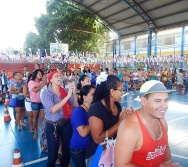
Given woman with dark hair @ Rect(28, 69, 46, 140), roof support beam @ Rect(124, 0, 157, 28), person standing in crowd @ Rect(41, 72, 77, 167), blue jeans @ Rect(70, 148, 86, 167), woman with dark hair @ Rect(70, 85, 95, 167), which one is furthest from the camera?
roof support beam @ Rect(124, 0, 157, 28)

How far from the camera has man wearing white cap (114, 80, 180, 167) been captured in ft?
4.54

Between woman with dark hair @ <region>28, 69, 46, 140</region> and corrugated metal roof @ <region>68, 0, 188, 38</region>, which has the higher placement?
corrugated metal roof @ <region>68, 0, 188, 38</region>

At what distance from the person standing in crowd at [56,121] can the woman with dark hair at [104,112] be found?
2.33 feet

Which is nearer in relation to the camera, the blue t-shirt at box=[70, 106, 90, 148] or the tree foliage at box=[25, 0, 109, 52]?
the blue t-shirt at box=[70, 106, 90, 148]

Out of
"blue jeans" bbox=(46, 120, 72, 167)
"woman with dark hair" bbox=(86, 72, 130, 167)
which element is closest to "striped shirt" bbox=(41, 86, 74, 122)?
"blue jeans" bbox=(46, 120, 72, 167)

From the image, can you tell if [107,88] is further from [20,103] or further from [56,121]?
[20,103]

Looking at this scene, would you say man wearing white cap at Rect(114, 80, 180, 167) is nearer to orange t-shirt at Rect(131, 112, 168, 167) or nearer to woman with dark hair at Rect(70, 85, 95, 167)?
orange t-shirt at Rect(131, 112, 168, 167)

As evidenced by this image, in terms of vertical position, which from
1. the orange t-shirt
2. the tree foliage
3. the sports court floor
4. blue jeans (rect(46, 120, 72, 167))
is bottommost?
the sports court floor

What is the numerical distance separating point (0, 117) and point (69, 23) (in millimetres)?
17179

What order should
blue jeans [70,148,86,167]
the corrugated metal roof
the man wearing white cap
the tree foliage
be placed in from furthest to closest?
the tree foliage
the corrugated metal roof
blue jeans [70,148,86,167]
the man wearing white cap

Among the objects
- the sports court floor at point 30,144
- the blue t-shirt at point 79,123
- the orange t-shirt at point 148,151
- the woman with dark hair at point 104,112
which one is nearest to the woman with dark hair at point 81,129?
the blue t-shirt at point 79,123

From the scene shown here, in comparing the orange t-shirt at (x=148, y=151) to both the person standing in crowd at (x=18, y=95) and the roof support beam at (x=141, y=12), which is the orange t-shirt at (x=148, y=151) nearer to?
the person standing in crowd at (x=18, y=95)

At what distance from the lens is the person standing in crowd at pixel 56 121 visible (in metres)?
2.71

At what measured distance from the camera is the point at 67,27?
22.3 m
